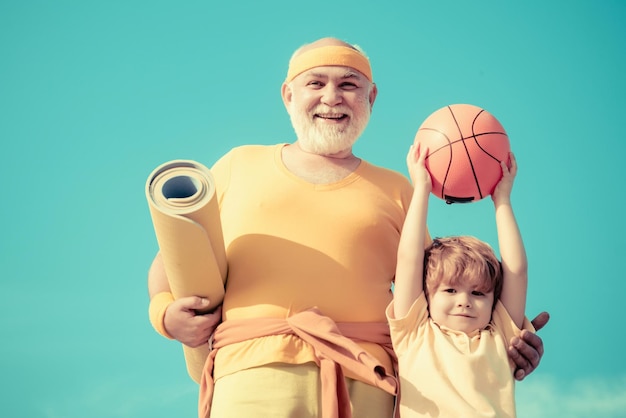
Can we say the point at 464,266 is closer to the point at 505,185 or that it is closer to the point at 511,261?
the point at 511,261

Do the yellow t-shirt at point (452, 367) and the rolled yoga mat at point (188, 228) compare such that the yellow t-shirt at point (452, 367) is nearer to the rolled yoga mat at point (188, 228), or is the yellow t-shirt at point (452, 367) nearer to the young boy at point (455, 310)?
the young boy at point (455, 310)

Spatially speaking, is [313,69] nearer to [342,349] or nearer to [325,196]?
[325,196]

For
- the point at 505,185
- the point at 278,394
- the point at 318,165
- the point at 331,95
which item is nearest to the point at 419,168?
the point at 505,185

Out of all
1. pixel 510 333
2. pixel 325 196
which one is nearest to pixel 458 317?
pixel 510 333

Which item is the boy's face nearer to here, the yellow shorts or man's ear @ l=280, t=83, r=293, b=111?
the yellow shorts

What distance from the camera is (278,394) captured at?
15.2 ft

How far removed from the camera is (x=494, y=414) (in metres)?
4.45

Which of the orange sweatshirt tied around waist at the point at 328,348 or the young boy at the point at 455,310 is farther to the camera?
the orange sweatshirt tied around waist at the point at 328,348

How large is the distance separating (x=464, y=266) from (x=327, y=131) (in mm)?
1279

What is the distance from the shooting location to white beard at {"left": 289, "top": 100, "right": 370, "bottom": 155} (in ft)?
17.9

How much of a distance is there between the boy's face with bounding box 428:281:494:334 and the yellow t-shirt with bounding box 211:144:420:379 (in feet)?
1.46

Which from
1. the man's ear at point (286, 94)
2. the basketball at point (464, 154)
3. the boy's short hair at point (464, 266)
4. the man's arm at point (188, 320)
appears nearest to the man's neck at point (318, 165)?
the man's ear at point (286, 94)

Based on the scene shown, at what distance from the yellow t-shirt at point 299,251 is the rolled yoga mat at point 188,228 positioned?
208mm

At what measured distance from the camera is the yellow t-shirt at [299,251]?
194 inches
